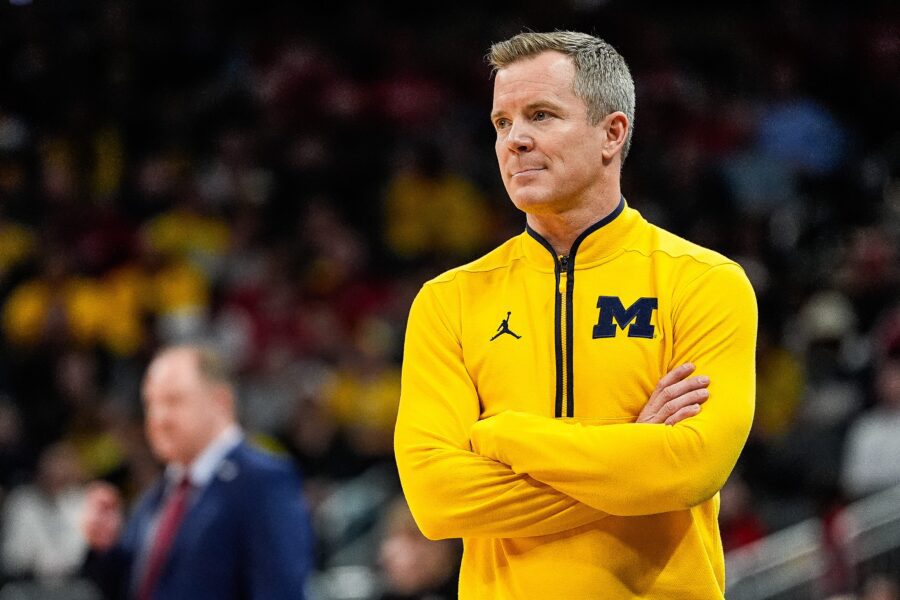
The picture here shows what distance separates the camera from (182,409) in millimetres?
5121

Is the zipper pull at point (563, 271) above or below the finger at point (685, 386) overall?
above

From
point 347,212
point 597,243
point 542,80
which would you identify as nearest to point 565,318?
point 597,243

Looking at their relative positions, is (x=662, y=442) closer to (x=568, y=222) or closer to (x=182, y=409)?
(x=568, y=222)

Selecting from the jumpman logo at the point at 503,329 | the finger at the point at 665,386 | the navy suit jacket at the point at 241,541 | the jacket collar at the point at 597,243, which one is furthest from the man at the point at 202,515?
the finger at the point at 665,386

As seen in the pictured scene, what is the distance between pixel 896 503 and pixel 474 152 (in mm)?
5897

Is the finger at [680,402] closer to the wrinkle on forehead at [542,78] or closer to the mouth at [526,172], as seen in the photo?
the mouth at [526,172]

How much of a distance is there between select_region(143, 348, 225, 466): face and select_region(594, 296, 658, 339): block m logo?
233cm

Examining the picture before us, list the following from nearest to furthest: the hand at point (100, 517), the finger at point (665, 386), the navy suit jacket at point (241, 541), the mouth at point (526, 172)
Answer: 1. the finger at point (665, 386)
2. the mouth at point (526, 172)
3. the navy suit jacket at point (241, 541)
4. the hand at point (100, 517)

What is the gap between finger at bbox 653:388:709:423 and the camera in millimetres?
3057

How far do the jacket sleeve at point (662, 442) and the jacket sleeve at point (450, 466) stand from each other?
0.05 metres

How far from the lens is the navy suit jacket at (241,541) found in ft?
15.6

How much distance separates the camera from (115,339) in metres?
11.1

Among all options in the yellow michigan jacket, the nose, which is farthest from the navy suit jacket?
the nose

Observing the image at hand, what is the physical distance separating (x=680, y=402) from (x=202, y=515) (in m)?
2.40
